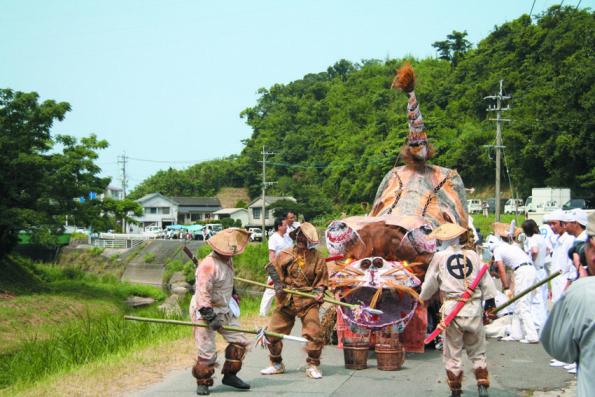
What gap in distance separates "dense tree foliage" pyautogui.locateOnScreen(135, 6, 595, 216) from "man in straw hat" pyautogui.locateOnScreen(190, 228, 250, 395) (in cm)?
3690

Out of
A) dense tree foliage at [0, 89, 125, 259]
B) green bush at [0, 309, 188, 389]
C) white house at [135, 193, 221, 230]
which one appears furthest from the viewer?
white house at [135, 193, 221, 230]

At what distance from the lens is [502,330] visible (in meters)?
12.3

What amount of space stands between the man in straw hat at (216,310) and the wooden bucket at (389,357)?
1914 mm

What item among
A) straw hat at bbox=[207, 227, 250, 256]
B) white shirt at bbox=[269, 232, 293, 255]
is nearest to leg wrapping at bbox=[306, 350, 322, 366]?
straw hat at bbox=[207, 227, 250, 256]

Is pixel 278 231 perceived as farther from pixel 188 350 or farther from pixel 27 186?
pixel 27 186

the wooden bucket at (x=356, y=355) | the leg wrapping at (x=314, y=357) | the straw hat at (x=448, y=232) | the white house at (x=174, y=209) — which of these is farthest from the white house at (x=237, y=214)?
the straw hat at (x=448, y=232)

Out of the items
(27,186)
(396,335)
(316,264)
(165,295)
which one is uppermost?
(27,186)

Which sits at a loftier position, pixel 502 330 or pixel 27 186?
pixel 27 186

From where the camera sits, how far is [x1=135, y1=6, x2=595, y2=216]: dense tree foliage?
44.5 m

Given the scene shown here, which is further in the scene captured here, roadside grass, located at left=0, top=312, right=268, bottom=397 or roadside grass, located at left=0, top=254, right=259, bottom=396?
roadside grass, located at left=0, top=254, right=259, bottom=396

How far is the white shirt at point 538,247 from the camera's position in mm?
11938

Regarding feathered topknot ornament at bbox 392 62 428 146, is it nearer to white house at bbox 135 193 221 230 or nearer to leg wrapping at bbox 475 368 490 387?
leg wrapping at bbox 475 368 490 387

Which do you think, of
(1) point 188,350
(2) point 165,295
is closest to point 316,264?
(1) point 188,350

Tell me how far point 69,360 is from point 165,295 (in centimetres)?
2712
